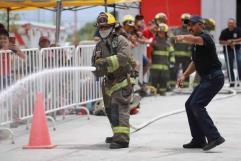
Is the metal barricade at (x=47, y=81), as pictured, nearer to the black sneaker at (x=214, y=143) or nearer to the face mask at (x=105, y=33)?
the face mask at (x=105, y=33)

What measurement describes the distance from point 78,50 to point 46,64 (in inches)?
60.4

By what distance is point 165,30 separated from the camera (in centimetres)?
1812

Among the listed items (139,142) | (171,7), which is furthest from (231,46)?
(139,142)

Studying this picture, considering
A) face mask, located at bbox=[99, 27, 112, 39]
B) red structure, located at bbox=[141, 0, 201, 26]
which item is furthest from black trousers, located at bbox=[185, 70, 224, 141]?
red structure, located at bbox=[141, 0, 201, 26]

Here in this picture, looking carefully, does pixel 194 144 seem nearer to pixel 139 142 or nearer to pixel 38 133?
pixel 139 142

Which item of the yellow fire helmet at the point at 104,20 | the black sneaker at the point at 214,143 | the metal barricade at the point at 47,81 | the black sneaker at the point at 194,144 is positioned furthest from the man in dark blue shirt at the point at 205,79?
the metal barricade at the point at 47,81

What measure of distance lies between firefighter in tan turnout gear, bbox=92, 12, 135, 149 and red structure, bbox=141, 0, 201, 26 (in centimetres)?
1172

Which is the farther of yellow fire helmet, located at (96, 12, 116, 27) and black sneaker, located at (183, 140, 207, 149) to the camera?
yellow fire helmet, located at (96, 12, 116, 27)

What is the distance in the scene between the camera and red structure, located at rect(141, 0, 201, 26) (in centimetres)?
2225

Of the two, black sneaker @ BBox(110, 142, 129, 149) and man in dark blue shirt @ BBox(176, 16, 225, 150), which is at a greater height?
man in dark blue shirt @ BBox(176, 16, 225, 150)

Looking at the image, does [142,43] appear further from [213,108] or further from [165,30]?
[213,108]

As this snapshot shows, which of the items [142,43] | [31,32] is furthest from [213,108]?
[31,32]

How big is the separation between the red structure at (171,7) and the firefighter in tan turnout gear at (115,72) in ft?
38.5

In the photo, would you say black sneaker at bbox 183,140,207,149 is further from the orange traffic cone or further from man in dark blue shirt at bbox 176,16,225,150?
the orange traffic cone
